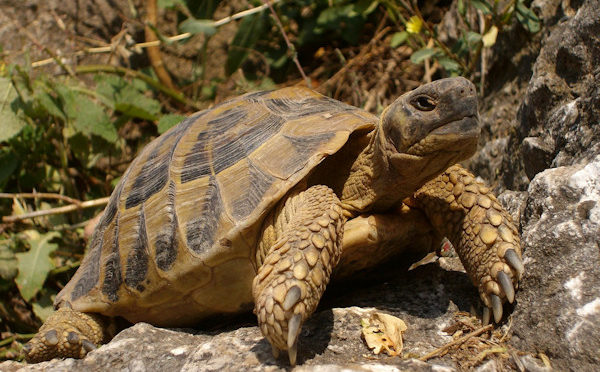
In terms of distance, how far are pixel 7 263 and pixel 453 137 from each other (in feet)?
10.1

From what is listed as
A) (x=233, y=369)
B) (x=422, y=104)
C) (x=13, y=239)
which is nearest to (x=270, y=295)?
(x=233, y=369)

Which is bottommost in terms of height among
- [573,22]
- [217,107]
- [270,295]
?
[270,295]

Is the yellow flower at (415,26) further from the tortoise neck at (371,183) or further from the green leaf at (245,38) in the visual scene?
the tortoise neck at (371,183)

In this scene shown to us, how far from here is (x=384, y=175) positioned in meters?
2.21

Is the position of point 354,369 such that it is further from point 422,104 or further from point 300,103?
point 300,103

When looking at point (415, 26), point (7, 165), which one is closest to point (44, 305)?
point (7, 165)

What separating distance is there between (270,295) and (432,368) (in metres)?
0.52

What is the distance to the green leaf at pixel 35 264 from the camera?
3.50 m

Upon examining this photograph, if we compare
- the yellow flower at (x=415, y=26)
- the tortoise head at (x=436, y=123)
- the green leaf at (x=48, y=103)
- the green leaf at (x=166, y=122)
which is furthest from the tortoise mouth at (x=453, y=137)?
the green leaf at (x=48, y=103)

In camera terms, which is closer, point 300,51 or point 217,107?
point 217,107

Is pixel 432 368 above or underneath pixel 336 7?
underneath

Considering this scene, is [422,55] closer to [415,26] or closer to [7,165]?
[415,26]

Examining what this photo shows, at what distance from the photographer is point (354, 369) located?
1.63m

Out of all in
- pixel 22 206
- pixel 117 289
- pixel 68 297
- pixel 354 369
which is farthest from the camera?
pixel 22 206
